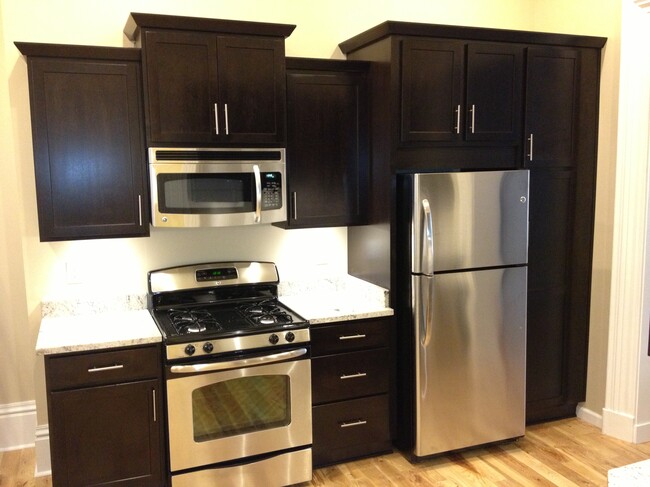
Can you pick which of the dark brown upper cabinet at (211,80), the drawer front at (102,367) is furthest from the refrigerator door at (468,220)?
the drawer front at (102,367)

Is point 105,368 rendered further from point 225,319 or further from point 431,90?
point 431,90

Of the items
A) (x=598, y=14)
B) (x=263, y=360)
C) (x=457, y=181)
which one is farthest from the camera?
(x=598, y=14)

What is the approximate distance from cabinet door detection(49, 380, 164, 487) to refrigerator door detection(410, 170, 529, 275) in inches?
58.7

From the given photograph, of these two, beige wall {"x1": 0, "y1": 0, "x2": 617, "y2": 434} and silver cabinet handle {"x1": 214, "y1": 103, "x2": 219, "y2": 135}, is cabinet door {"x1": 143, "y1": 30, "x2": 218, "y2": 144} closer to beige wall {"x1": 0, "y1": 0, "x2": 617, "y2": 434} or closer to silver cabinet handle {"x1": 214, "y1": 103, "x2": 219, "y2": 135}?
silver cabinet handle {"x1": 214, "y1": 103, "x2": 219, "y2": 135}

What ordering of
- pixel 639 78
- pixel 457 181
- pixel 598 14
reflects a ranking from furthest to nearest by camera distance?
pixel 598 14 < pixel 639 78 < pixel 457 181

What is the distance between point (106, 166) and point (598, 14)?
291 cm

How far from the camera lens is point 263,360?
281cm

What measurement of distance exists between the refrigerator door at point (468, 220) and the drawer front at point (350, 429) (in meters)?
0.79

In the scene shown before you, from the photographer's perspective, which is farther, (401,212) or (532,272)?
(532,272)

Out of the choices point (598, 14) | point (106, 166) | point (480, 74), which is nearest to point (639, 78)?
point (598, 14)

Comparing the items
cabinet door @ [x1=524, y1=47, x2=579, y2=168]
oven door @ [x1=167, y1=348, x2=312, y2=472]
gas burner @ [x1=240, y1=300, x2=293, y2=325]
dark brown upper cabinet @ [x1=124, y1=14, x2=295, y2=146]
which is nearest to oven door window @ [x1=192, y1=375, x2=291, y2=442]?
oven door @ [x1=167, y1=348, x2=312, y2=472]

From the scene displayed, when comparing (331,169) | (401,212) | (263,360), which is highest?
(331,169)

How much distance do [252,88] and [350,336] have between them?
1.37m

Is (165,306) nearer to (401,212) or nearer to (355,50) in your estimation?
(401,212)
